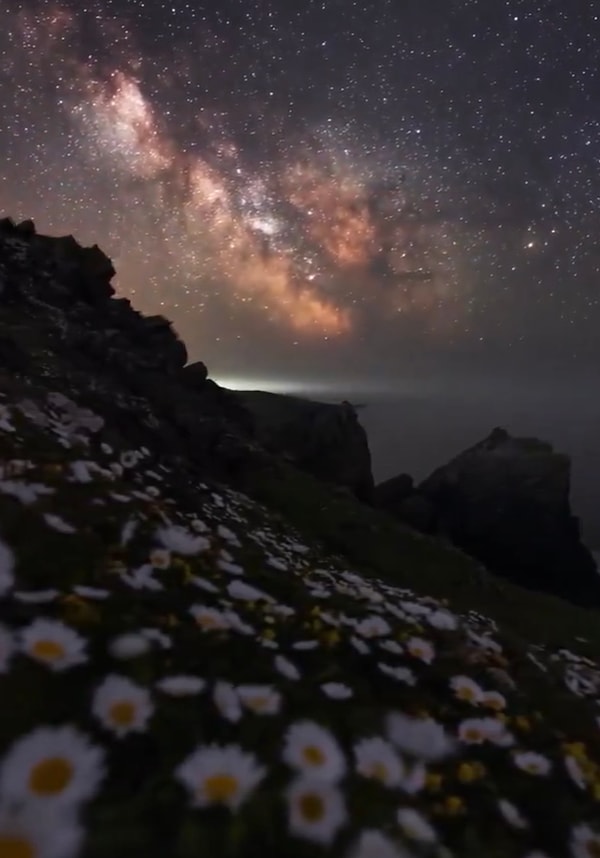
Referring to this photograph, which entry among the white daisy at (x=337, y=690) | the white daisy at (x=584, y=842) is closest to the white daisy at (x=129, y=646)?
the white daisy at (x=337, y=690)

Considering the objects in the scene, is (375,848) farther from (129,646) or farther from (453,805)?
(129,646)

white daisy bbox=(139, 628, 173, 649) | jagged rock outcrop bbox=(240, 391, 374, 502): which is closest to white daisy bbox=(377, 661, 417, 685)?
white daisy bbox=(139, 628, 173, 649)

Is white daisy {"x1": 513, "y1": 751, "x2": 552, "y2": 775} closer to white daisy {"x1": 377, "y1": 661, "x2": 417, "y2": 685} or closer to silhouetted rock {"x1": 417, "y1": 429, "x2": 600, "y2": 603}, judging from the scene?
white daisy {"x1": 377, "y1": 661, "x2": 417, "y2": 685}

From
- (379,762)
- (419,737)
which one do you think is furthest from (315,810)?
(419,737)

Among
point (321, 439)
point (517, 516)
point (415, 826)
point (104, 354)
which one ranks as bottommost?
point (415, 826)

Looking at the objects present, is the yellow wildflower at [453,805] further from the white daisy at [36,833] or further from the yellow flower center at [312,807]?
the white daisy at [36,833]
